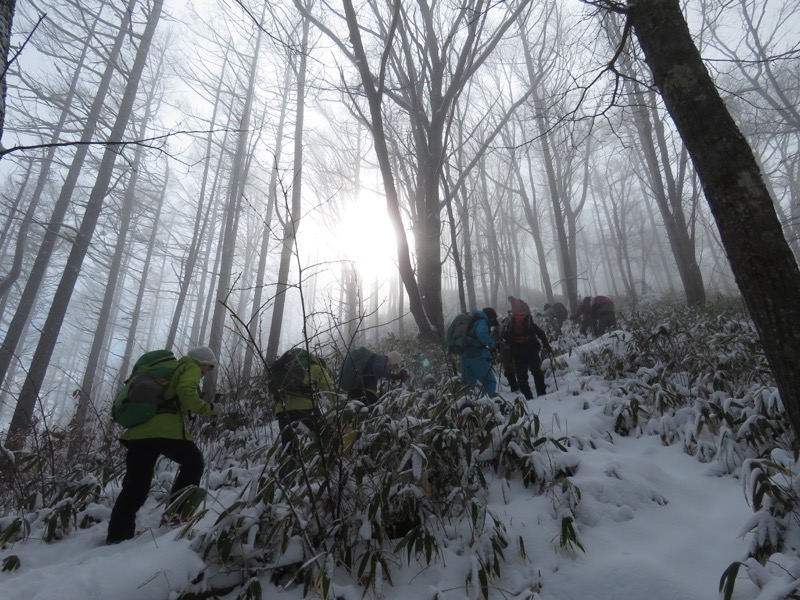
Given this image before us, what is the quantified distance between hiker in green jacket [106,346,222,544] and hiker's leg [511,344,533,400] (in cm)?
394

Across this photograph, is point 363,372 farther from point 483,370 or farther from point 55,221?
point 55,221

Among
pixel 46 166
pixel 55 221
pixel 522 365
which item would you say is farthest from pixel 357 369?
pixel 46 166

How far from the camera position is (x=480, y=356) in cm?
507

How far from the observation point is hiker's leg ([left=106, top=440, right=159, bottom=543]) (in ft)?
9.05

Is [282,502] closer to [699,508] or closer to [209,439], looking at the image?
[699,508]

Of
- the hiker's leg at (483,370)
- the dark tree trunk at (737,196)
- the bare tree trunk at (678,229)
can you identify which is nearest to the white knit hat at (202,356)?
the hiker's leg at (483,370)

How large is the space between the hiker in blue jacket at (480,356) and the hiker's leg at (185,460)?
316 centimetres

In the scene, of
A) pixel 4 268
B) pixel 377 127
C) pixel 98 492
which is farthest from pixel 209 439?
pixel 4 268

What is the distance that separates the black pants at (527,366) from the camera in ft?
17.7

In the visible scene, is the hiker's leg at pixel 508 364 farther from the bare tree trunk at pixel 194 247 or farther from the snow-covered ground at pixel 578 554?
the bare tree trunk at pixel 194 247

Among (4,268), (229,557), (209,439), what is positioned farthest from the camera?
(4,268)

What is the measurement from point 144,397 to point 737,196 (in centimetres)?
373

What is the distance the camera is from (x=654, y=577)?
1820 mm

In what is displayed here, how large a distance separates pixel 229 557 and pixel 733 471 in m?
3.26
